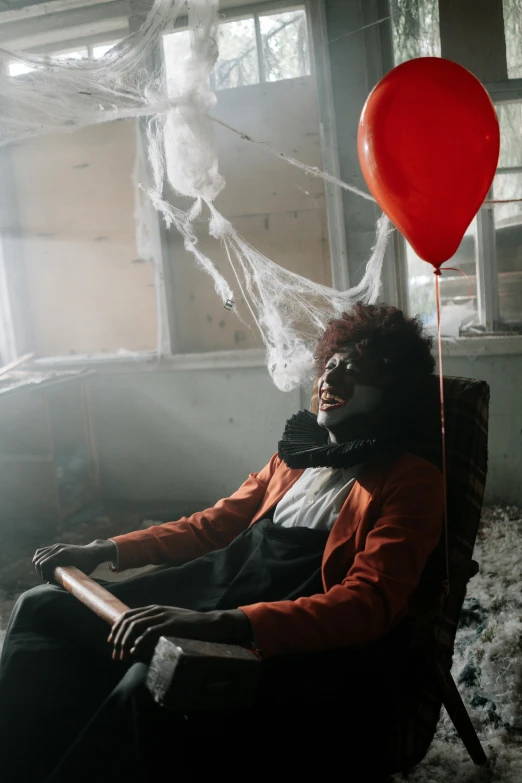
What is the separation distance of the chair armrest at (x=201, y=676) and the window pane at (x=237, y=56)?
2.98 m

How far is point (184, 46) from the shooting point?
3.25 meters

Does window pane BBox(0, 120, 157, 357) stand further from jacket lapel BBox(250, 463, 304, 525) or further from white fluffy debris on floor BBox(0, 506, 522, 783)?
jacket lapel BBox(250, 463, 304, 525)

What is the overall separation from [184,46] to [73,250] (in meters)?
1.24

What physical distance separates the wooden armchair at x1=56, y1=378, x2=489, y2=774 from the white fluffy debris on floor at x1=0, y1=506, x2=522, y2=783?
0.25ft

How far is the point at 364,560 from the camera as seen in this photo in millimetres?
1307

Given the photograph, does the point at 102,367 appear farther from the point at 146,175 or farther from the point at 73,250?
the point at 146,175

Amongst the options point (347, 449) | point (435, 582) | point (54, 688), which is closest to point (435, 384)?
point (347, 449)

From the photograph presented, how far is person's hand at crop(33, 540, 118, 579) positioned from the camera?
153cm

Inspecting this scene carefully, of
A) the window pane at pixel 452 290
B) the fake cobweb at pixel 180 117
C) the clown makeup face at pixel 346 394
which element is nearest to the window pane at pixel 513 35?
the window pane at pixel 452 290

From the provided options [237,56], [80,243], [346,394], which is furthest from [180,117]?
[346,394]

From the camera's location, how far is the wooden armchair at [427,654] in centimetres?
101

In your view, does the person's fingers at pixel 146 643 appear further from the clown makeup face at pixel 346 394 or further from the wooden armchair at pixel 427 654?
the clown makeup face at pixel 346 394

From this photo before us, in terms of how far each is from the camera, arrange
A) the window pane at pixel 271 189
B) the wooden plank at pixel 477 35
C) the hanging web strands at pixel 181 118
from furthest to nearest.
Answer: the window pane at pixel 271 189
the wooden plank at pixel 477 35
the hanging web strands at pixel 181 118

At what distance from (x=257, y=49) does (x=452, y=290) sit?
1.57 metres
